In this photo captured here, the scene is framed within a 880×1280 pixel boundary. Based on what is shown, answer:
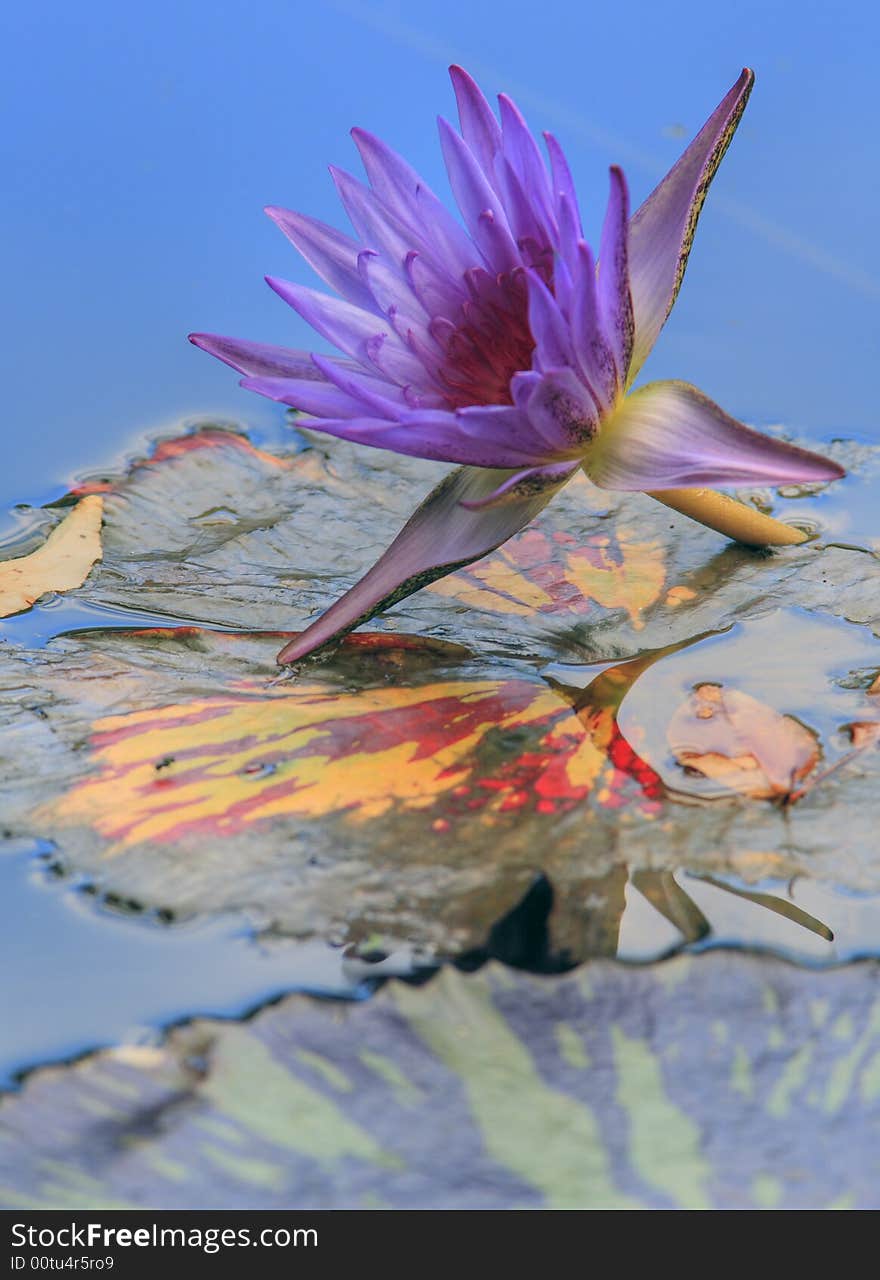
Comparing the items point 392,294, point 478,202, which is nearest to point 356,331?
point 392,294

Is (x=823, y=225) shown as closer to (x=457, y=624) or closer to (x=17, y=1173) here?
(x=457, y=624)

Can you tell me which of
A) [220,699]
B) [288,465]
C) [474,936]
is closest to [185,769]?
[220,699]

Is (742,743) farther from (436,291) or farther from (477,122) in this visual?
(477,122)

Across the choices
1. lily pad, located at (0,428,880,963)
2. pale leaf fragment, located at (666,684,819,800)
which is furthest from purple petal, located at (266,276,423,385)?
pale leaf fragment, located at (666,684,819,800)

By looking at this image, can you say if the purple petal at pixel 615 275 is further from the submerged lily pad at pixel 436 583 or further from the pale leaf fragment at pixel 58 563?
the pale leaf fragment at pixel 58 563

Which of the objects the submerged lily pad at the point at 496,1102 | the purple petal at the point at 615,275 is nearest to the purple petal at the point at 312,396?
the purple petal at the point at 615,275

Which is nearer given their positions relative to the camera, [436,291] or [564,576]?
[436,291]
